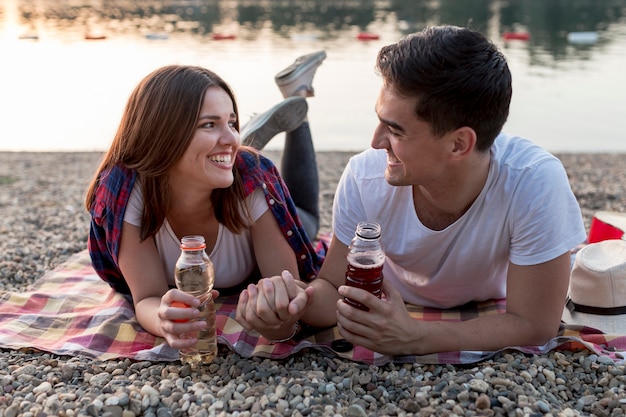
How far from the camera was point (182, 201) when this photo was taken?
11.3 feet

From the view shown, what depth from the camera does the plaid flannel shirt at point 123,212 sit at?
3338 millimetres

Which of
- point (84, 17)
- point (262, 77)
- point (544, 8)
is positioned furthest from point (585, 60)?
point (84, 17)

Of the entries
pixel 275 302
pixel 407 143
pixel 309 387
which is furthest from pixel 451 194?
pixel 309 387

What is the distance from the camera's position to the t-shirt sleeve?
2789mm

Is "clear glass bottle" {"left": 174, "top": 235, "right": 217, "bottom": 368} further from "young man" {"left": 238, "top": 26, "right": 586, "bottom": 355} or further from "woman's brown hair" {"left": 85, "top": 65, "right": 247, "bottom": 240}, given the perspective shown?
"woman's brown hair" {"left": 85, "top": 65, "right": 247, "bottom": 240}

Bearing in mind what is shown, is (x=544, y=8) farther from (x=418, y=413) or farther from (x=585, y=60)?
(x=418, y=413)

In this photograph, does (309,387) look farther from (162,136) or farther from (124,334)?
(162,136)

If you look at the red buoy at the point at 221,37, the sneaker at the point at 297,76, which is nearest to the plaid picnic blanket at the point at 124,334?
the sneaker at the point at 297,76

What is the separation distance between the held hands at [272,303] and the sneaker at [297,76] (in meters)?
2.44

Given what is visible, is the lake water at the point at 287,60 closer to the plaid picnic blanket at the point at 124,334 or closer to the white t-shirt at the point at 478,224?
the white t-shirt at the point at 478,224

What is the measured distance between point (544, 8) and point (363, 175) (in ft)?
132

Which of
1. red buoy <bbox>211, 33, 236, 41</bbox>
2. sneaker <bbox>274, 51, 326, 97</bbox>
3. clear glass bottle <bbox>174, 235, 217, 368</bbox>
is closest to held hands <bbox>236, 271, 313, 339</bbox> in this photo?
clear glass bottle <bbox>174, 235, 217, 368</bbox>

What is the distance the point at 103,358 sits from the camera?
3158mm

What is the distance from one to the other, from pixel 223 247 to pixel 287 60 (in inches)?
621
